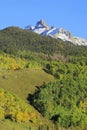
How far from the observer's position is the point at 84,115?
187 meters

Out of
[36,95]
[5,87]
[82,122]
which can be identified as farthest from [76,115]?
[5,87]

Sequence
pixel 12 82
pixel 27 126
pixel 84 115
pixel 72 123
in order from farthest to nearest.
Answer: pixel 12 82
pixel 84 115
pixel 72 123
pixel 27 126

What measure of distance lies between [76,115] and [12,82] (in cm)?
3232

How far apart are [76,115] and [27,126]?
3292 centimetres

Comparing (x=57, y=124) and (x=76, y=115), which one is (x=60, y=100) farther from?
(x=57, y=124)

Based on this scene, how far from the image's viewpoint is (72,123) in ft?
573

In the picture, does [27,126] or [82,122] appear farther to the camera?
[82,122]

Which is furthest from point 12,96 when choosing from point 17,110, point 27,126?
point 27,126

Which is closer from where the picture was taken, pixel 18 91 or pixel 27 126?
pixel 27 126

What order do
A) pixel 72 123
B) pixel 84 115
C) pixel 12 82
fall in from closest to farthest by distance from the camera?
pixel 72 123 → pixel 84 115 → pixel 12 82

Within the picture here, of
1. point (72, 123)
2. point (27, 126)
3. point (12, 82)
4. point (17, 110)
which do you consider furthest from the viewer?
point (12, 82)

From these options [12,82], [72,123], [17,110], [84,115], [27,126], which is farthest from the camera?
[12,82]

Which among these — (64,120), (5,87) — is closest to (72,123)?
(64,120)

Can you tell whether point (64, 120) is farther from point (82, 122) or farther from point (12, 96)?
point (12, 96)
